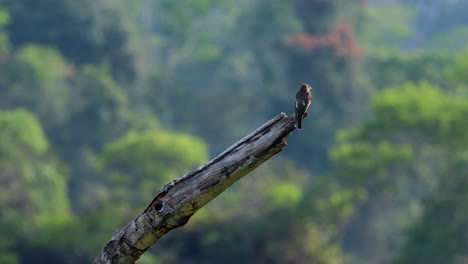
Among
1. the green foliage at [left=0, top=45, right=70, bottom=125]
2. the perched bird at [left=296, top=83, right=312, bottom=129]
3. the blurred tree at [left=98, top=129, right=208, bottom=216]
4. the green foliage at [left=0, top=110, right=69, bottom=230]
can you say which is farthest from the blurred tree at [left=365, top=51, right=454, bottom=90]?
the perched bird at [left=296, top=83, right=312, bottom=129]

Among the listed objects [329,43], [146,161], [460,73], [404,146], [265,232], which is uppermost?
[329,43]

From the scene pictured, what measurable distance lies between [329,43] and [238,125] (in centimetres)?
428

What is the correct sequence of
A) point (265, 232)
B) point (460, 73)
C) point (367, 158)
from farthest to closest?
point (460, 73), point (367, 158), point (265, 232)

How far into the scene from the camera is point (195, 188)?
3324 mm

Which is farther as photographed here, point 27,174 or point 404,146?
point 27,174

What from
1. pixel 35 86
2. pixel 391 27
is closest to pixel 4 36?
pixel 35 86

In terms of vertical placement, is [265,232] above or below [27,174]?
below

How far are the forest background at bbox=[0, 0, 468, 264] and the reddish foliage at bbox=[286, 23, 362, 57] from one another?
2.7 inches

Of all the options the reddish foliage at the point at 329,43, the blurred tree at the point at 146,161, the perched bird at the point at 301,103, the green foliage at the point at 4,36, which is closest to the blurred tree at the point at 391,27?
the reddish foliage at the point at 329,43

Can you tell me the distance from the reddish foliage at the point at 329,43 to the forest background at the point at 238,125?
0.22 ft

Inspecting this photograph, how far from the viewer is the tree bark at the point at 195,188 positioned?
128 inches

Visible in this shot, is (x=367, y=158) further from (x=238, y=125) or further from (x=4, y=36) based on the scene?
(x=4, y=36)

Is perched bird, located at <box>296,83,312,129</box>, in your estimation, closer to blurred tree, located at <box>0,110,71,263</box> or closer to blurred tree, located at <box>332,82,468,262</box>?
blurred tree, located at <box>0,110,71,263</box>

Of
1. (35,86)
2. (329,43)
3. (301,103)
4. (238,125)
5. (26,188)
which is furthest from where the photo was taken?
(238,125)
